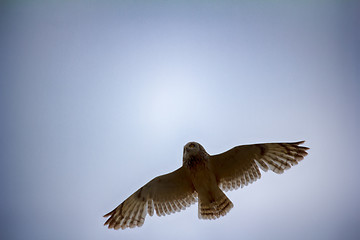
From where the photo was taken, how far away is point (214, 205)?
3543 millimetres

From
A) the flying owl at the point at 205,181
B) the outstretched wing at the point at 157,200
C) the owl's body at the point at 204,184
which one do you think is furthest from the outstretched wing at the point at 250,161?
the outstretched wing at the point at 157,200

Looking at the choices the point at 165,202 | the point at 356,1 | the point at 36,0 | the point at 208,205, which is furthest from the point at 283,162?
the point at 36,0

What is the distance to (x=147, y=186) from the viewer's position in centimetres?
368

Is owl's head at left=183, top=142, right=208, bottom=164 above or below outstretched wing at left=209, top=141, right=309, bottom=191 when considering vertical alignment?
above

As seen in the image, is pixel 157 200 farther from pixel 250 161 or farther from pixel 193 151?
pixel 250 161

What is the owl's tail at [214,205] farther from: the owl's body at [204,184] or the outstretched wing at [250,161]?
the outstretched wing at [250,161]

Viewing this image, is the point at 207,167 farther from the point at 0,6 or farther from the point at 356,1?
the point at 0,6

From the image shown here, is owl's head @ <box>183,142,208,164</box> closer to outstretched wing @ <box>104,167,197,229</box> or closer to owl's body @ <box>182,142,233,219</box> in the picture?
owl's body @ <box>182,142,233,219</box>

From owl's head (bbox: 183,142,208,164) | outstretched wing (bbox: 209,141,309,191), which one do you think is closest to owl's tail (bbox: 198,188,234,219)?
outstretched wing (bbox: 209,141,309,191)

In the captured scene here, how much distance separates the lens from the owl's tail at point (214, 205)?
3.51m

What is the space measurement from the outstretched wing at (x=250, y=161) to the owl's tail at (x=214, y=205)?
171mm

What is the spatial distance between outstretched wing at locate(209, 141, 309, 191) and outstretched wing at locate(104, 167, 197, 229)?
35 cm

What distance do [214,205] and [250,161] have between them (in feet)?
1.93

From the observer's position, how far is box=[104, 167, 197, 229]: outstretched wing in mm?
3623
